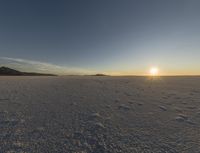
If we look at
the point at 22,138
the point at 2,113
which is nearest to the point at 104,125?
the point at 22,138

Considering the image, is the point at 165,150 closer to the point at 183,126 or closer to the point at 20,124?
the point at 183,126

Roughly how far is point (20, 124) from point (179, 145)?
12.5ft

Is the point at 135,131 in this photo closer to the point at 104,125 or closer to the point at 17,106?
the point at 104,125

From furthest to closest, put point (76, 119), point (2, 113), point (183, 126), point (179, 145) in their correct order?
Result: 1. point (2, 113)
2. point (76, 119)
3. point (183, 126)
4. point (179, 145)

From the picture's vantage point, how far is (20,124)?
3002mm

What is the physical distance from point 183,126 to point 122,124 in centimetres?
165

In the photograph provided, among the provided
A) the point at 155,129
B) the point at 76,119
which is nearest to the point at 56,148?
the point at 76,119

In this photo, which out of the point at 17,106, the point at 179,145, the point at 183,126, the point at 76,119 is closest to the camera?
the point at 179,145

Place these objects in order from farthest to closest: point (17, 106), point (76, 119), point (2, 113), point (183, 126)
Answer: point (17, 106)
point (2, 113)
point (76, 119)
point (183, 126)

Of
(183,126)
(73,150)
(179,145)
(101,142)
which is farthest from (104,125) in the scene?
(183,126)

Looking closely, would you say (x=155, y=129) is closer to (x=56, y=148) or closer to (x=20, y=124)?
(x=56, y=148)

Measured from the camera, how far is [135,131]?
9.27 ft

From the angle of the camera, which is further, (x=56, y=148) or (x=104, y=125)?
(x=104, y=125)

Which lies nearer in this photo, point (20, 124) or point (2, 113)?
point (20, 124)
